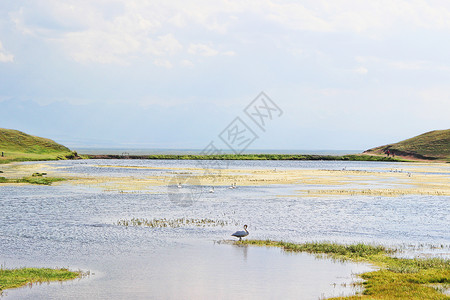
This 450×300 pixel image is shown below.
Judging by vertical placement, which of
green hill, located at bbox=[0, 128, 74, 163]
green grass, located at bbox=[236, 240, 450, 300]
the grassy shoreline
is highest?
green hill, located at bbox=[0, 128, 74, 163]

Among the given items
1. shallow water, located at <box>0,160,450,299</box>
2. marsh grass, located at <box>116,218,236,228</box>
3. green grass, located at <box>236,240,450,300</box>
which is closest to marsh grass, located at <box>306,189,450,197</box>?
shallow water, located at <box>0,160,450,299</box>

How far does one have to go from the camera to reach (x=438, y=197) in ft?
162

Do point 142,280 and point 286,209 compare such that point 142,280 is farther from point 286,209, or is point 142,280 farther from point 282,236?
point 286,209

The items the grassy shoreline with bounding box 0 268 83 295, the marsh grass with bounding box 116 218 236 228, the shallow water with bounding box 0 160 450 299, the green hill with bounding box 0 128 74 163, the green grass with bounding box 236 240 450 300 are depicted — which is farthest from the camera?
the green hill with bounding box 0 128 74 163

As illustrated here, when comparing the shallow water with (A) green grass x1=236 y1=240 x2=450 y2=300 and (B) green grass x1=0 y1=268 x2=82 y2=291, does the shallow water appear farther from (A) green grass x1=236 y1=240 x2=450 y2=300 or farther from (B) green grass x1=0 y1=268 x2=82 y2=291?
(A) green grass x1=236 y1=240 x2=450 y2=300

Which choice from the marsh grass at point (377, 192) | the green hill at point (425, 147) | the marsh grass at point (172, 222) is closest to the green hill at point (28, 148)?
the marsh grass at point (377, 192)

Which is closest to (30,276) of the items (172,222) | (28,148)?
(172,222)

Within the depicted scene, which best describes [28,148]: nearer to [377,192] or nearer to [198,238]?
[377,192]

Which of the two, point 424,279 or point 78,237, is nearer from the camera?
point 424,279

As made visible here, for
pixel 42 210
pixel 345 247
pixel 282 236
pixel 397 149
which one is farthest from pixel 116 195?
pixel 397 149

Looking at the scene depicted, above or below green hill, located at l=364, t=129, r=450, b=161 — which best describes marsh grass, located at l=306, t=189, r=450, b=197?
below

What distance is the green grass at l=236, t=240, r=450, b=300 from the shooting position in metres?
16.1

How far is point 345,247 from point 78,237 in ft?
46.9

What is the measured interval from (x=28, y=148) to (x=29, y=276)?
135944 millimetres
